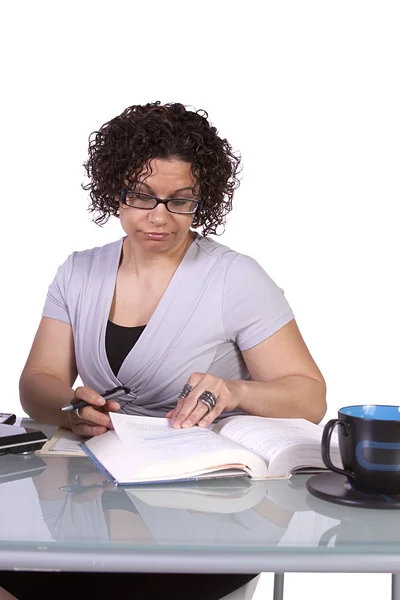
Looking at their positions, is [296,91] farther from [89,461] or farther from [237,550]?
[237,550]

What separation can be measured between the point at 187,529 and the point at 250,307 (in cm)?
117

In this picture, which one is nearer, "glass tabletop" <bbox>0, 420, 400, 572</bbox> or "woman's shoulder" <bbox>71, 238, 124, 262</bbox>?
"glass tabletop" <bbox>0, 420, 400, 572</bbox>

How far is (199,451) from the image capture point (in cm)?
145

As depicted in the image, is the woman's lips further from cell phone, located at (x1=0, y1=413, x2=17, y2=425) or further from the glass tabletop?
the glass tabletop

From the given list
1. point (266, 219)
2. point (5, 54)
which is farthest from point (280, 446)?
point (5, 54)

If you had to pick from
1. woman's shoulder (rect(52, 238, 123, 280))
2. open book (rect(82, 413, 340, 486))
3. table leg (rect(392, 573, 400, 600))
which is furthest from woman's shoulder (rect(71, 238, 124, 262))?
table leg (rect(392, 573, 400, 600))

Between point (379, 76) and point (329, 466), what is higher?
point (379, 76)

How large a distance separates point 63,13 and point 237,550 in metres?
3.49

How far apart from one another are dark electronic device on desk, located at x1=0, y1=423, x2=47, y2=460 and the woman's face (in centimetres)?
75

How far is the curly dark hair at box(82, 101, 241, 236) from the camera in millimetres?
2229

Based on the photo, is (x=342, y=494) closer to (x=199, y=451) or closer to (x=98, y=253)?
(x=199, y=451)

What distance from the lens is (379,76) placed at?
161 inches

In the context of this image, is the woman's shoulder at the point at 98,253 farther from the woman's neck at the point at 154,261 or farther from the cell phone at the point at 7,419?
the cell phone at the point at 7,419

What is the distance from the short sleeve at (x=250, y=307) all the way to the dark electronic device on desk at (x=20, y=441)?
2.70 feet
